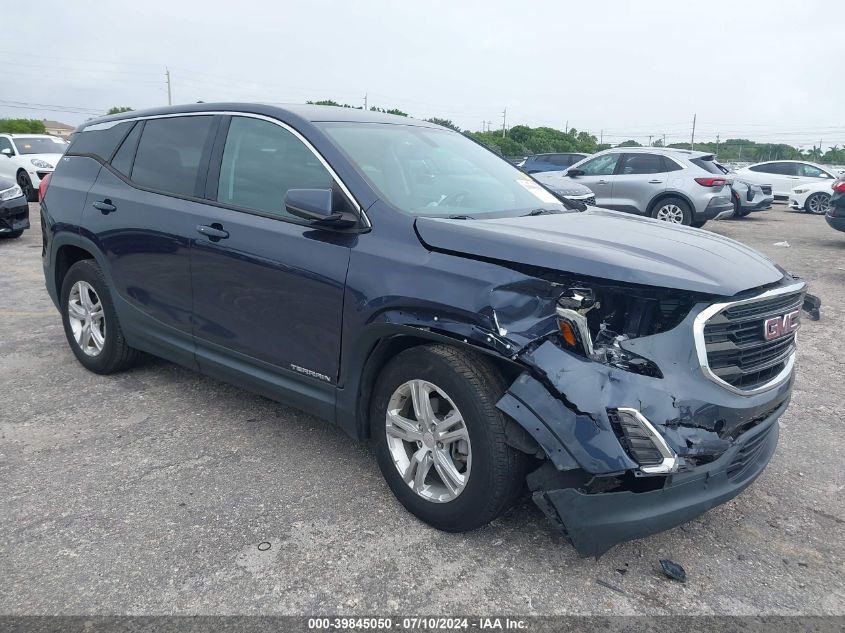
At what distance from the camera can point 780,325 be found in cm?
285

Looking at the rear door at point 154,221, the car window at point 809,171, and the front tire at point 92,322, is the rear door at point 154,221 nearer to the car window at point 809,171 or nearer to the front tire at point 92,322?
the front tire at point 92,322

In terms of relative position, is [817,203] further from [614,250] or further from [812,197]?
[614,250]

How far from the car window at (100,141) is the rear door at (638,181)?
10104mm

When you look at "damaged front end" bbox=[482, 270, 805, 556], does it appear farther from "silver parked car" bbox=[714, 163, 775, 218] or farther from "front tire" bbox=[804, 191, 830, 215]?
"front tire" bbox=[804, 191, 830, 215]

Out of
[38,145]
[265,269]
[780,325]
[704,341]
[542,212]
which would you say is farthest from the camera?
[38,145]

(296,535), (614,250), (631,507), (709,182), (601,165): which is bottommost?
(296,535)

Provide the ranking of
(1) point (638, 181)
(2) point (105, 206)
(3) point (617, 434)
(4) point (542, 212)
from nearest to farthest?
(3) point (617, 434) < (4) point (542, 212) < (2) point (105, 206) < (1) point (638, 181)

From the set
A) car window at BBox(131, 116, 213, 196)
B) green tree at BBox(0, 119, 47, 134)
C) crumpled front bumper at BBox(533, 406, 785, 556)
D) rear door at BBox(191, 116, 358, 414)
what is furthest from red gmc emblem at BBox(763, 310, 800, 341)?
green tree at BBox(0, 119, 47, 134)

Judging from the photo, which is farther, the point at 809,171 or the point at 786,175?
the point at 786,175

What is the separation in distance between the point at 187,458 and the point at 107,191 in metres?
1.95

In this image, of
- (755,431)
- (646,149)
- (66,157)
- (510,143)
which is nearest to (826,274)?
(646,149)

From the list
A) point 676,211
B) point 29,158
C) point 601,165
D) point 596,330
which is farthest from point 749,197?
point 29,158

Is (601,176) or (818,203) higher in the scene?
(601,176)

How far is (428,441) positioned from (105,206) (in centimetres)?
282
